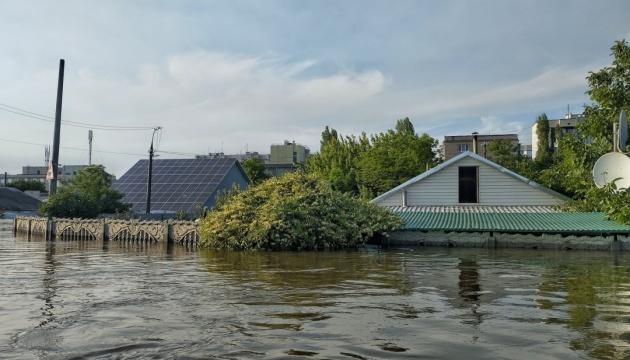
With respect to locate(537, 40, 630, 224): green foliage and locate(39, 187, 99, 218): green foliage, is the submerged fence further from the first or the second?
locate(537, 40, 630, 224): green foliage

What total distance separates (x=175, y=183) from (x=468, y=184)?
1216 inches

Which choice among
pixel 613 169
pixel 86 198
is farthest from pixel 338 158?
pixel 613 169

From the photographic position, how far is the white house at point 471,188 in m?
27.7

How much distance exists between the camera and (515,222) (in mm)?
24281

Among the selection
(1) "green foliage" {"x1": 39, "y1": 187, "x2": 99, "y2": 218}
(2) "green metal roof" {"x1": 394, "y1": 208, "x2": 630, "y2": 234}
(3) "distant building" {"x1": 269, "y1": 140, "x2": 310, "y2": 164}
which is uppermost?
(3) "distant building" {"x1": 269, "y1": 140, "x2": 310, "y2": 164}

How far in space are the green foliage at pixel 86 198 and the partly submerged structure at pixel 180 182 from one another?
19.2 feet

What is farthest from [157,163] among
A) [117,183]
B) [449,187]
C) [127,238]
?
[449,187]

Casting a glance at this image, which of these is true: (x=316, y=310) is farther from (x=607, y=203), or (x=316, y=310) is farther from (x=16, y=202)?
(x=16, y=202)

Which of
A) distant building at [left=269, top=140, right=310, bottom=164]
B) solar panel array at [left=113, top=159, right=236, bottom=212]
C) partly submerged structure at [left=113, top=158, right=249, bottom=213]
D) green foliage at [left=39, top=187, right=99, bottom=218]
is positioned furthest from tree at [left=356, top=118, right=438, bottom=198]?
distant building at [left=269, top=140, right=310, bottom=164]

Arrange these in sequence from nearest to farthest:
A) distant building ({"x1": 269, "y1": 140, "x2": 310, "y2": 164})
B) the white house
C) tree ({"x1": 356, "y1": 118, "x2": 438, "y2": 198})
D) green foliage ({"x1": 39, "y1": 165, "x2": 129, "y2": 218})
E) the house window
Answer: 1. the white house
2. the house window
3. green foliage ({"x1": 39, "y1": 165, "x2": 129, "y2": 218})
4. tree ({"x1": 356, "y1": 118, "x2": 438, "y2": 198})
5. distant building ({"x1": 269, "y1": 140, "x2": 310, "y2": 164})

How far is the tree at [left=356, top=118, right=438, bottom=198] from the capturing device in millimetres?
45500

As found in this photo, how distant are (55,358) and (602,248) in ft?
72.8

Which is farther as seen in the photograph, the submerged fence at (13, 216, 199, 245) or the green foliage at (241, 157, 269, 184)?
the green foliage at (241, 157, 269, 184)

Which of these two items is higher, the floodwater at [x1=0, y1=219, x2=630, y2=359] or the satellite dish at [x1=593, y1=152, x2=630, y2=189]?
the satellite dish at [x1=593, y1=152, x2=630, y2=189]
